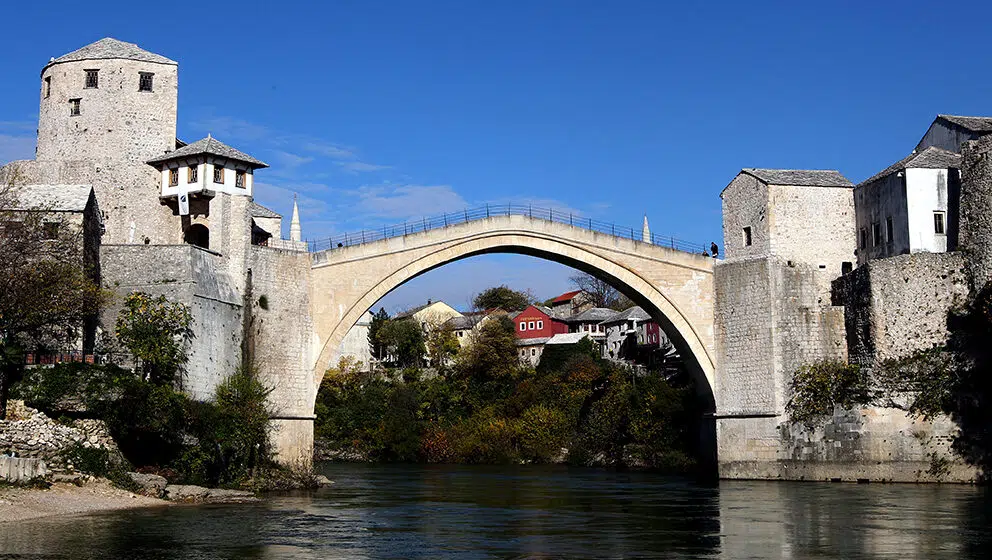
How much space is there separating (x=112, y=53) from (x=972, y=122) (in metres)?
33.6

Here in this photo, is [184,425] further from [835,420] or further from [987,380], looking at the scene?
[987,380]

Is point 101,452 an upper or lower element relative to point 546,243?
lower

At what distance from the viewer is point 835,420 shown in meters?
36.2

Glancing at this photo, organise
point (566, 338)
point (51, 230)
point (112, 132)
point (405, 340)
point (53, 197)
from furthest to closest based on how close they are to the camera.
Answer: point (405, 340) < point (566, 338) < point (112, 132) < point (53, 197) < point (51, 230)

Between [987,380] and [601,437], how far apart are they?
65.4 feet

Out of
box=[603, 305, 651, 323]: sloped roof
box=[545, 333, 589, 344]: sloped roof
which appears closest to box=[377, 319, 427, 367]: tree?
box=[545, 333, 589, 344]: sloped roof

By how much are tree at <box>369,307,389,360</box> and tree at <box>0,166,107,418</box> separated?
45899 millimetres

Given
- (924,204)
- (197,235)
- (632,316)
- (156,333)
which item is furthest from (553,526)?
(632,316)

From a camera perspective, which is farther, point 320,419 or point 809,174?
point 320,419

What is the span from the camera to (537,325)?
79.2 metres

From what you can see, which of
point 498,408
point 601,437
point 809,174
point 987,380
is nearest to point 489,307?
point 498,408

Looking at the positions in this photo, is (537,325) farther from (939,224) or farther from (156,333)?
Answer: (156,333)

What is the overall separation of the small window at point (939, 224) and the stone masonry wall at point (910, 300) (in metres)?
2.34

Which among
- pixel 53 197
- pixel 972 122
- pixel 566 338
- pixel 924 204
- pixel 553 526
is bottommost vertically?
pixel 553 526
